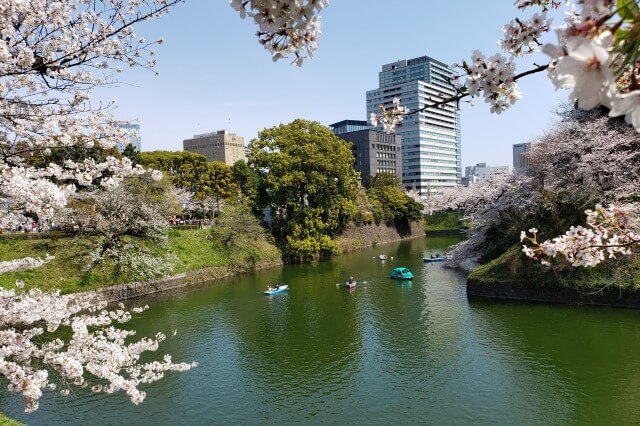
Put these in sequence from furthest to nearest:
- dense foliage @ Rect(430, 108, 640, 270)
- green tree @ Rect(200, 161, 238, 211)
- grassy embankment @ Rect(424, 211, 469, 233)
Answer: grassy embankment @ Rect(424, 211, 469, 233)
green tree @ Rect(200, 161, 238, 211)
dense foliage @ Rect(430, 108, 640, 270)

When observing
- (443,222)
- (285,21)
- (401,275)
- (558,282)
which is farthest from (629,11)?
(443,222)

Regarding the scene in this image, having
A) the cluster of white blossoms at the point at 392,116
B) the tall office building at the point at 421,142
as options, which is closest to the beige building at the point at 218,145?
the tall office building at the point at 421,142

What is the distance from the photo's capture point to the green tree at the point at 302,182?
29.6 m

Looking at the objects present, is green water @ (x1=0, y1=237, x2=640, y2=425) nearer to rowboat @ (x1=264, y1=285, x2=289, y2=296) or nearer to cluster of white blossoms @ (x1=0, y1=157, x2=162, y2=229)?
rowboat @ (x1=264, y1=285, x2=289, y2=296)

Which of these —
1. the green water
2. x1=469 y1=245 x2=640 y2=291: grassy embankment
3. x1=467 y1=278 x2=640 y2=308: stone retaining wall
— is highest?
x1=469 y1=245 x2=640 y2=291: grassy embankment

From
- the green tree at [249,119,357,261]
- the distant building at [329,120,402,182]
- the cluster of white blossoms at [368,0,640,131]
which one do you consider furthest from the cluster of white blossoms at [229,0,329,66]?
the distant building at [329,120,402,182]

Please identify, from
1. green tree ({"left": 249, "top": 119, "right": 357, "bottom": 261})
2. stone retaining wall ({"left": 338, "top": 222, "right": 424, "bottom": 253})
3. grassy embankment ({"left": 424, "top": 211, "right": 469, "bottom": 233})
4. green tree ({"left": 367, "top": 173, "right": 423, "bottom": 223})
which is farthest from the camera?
grassy embankment ({"left": 424, "top": 211, "right": 469, "bottom": 233})

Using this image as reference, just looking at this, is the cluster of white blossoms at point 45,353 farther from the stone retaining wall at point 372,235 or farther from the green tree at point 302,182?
the stone retaining wall at point 372,235

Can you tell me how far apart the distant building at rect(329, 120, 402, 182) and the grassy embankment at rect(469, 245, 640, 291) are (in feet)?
161

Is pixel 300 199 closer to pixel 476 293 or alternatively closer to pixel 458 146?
pixel 476 293

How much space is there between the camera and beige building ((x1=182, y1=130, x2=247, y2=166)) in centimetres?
8669

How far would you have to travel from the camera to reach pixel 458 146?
319 feet

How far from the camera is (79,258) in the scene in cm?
2005

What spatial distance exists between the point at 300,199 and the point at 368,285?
11063 millimetres
